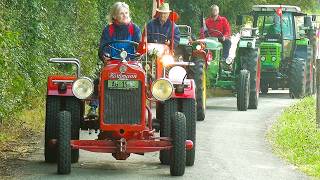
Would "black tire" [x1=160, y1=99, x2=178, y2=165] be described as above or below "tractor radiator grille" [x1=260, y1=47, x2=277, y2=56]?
below

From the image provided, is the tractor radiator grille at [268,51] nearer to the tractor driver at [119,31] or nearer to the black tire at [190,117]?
the tractor driver at [119,31]

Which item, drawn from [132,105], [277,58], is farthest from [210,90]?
[132,105]

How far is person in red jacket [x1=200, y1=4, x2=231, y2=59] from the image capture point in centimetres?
2350

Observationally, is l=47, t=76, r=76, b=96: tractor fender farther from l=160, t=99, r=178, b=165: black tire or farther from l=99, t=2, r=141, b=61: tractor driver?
l=160, t=99, r=178, b=165: black tire

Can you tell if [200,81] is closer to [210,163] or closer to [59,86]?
[210,163]

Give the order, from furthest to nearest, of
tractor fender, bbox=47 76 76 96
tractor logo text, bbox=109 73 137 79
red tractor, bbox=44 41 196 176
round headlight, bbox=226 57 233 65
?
round headlight, bbox=226 57 233 65 → tractor fender, bbox=47 76 76 96 → tractor logo text, bbox=109 73 137 79 → red tractor, bbox=44 41 196 176

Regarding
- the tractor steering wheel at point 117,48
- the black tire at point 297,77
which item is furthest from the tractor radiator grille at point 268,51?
the tractor steering wheel at point 117,48

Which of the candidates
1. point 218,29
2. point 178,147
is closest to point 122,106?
point 178,147

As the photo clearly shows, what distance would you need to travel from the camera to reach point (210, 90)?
27281mm

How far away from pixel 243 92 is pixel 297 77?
15.9ft

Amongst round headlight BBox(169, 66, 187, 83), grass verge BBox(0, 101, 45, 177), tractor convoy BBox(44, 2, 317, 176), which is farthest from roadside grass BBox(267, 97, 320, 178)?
grass verge BBox(0, 101, 45, 177)

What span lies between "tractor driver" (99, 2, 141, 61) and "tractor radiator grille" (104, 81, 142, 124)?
115cm

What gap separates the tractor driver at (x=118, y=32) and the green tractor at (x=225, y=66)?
21.0 ft

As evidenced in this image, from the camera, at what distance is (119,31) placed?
43.9 feet
